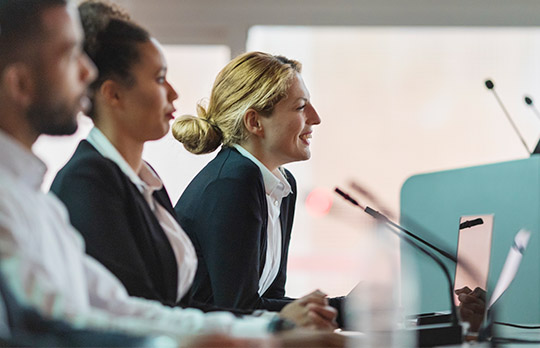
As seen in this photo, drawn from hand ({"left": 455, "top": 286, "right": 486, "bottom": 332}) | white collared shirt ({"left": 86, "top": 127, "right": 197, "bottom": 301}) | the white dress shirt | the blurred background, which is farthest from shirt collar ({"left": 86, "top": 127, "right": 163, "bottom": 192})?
the blurred background

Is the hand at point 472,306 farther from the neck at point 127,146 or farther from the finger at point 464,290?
the neck at point 127,146

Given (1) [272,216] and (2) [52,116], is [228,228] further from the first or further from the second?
(2) [52,116]

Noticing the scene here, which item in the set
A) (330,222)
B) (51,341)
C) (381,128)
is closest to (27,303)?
(51,341)

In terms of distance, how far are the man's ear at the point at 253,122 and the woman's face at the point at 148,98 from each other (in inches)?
13.5

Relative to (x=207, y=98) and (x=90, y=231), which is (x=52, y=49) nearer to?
(x=90, y=231)

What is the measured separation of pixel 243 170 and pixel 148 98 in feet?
1.31

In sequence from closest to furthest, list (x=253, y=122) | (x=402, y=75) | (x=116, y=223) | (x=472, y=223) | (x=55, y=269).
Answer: (x=55, y=269) → (x=116, y=223) → (x=253, y=122) → (x=472, y=223) → (x=402, y=75)

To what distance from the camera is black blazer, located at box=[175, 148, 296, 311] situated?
1.41 metres

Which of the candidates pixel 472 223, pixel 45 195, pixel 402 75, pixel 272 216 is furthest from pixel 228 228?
pixel 402 75

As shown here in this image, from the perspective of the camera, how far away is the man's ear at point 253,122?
1543 millimetres

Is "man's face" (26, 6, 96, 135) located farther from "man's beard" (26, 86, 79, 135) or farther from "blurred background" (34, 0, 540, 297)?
"blurred background" (34, 0, 540, 297)

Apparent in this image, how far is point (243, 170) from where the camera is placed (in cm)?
152

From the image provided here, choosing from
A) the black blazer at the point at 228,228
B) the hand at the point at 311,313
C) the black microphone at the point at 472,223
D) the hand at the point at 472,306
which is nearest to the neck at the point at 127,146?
the black blazer at the point at 228,228

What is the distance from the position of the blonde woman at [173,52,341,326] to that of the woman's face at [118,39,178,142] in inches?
11.8
